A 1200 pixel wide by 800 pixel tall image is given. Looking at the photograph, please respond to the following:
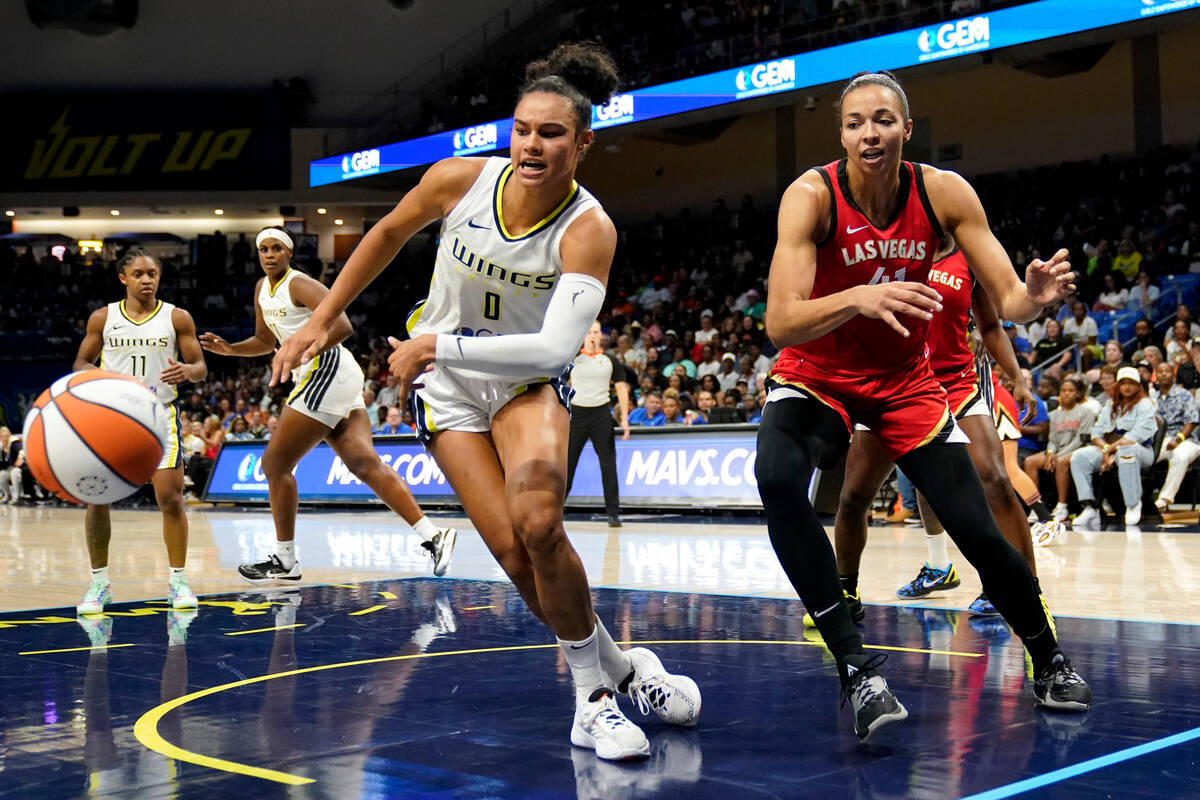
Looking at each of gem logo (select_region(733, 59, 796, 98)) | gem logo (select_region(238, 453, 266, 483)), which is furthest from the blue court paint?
gem logo (select_region(238, 453, 266, 483))

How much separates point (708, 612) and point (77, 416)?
10.3 feet

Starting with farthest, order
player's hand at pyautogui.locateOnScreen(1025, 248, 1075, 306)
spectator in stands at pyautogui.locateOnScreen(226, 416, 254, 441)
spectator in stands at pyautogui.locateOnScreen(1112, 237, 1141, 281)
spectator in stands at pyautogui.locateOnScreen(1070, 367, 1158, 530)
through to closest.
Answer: spectator in stands at pyautogui.locateOnScreen(226, 416, 254, 441), spectator in stands at pyautogui.locateOnScreen(1112, 237, 1141, 281), spectator in stands at pyautogui.locateOnScreen(1070, 367, 1158, 530), player's hand at pyautogui.locateOnScreen(1025, 248, 1075, 306)

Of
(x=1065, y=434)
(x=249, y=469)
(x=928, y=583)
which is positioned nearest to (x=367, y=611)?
(x=928, y=583)

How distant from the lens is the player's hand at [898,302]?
3393 mm

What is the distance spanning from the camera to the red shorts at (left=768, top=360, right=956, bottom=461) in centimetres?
394

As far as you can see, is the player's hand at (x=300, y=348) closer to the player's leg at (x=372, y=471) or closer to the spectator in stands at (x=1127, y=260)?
the player's leg at (x=372, y=471)

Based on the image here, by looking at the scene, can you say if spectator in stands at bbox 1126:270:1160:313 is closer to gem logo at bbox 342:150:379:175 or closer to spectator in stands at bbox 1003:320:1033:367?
spectator in stands at bbox 1003:320:1033:367

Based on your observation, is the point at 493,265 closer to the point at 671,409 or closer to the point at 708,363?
the point at 671,409

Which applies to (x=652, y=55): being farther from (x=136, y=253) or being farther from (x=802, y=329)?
(x=802, y=329)

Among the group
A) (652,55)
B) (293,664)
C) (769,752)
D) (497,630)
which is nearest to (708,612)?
(497,630)

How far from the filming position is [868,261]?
3.98 meters

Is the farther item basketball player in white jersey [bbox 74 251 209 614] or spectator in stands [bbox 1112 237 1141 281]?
spectator in stands [bbox 1112 237 1141 281]

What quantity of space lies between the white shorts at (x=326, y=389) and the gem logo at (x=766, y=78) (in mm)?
12511

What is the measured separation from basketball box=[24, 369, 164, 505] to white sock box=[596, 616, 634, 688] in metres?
1.89
